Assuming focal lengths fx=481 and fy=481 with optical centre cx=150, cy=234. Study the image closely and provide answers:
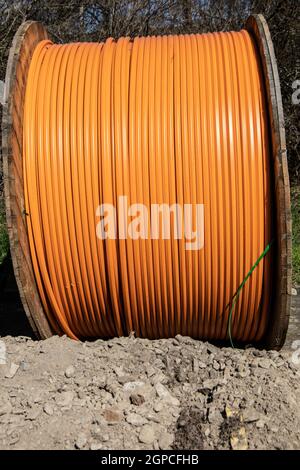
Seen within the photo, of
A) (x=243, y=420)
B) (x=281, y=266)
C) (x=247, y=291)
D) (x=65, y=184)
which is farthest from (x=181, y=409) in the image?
(x=65, y=184)

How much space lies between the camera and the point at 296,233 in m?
6.46

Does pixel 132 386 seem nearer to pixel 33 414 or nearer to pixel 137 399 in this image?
pixel 137 399

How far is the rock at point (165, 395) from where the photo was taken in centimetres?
336

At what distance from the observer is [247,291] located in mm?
3572

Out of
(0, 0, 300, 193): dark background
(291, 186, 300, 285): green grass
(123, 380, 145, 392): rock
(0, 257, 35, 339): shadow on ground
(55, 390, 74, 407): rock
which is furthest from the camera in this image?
(0, 0, 300, 193): dark background

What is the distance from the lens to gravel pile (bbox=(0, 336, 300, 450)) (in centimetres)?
309

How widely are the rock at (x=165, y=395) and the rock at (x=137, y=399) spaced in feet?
0.43

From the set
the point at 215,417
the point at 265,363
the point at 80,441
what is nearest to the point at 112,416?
the point at 80,441

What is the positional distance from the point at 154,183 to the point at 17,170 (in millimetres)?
Result: 1001

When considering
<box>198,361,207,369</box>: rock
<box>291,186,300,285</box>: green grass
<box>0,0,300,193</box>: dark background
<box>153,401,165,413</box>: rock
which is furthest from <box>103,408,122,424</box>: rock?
<box>0,0,300,193</box>: dark background

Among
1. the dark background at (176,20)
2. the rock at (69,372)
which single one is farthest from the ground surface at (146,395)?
the dark background at (176,20)

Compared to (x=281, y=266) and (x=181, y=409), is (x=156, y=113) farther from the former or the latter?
(x=181, y=409)

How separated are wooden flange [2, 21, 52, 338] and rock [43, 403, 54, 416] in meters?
0.68

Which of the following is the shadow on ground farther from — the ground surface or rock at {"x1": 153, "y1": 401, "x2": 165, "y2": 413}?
rock at {"x1": 153, "y1": 401, "x2": 165, "y2": 413}
